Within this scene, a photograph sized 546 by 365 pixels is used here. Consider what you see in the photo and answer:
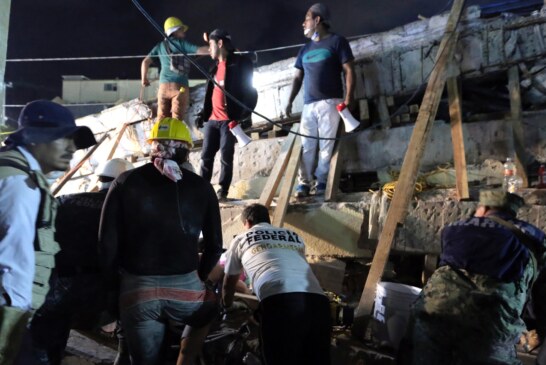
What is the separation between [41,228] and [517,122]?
4760 millimetres

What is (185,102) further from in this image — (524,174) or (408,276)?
(524,174)

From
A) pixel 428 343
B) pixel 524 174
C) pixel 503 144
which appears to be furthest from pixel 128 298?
pixel 503 144

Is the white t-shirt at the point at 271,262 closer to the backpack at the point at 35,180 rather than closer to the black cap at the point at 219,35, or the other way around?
the backpack at the point at 35,180

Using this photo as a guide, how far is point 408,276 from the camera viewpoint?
4.63 meters

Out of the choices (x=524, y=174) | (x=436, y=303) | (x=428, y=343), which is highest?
(x=524, y=174)

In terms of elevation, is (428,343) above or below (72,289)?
below

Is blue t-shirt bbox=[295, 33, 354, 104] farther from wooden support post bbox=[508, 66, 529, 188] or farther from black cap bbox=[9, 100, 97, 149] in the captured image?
black cap bbox=[9, 100, 97, 149]

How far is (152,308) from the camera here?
262 centimetres

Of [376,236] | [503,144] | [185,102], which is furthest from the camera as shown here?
[185,102]

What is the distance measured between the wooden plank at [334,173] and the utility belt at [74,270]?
2763 millimetres

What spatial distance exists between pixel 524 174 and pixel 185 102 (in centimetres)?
465

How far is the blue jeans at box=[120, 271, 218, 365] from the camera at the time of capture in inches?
103

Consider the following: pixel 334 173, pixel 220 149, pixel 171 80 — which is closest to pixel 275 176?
pixel 334 173

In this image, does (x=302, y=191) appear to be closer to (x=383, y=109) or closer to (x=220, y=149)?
(x=220, y=149)
